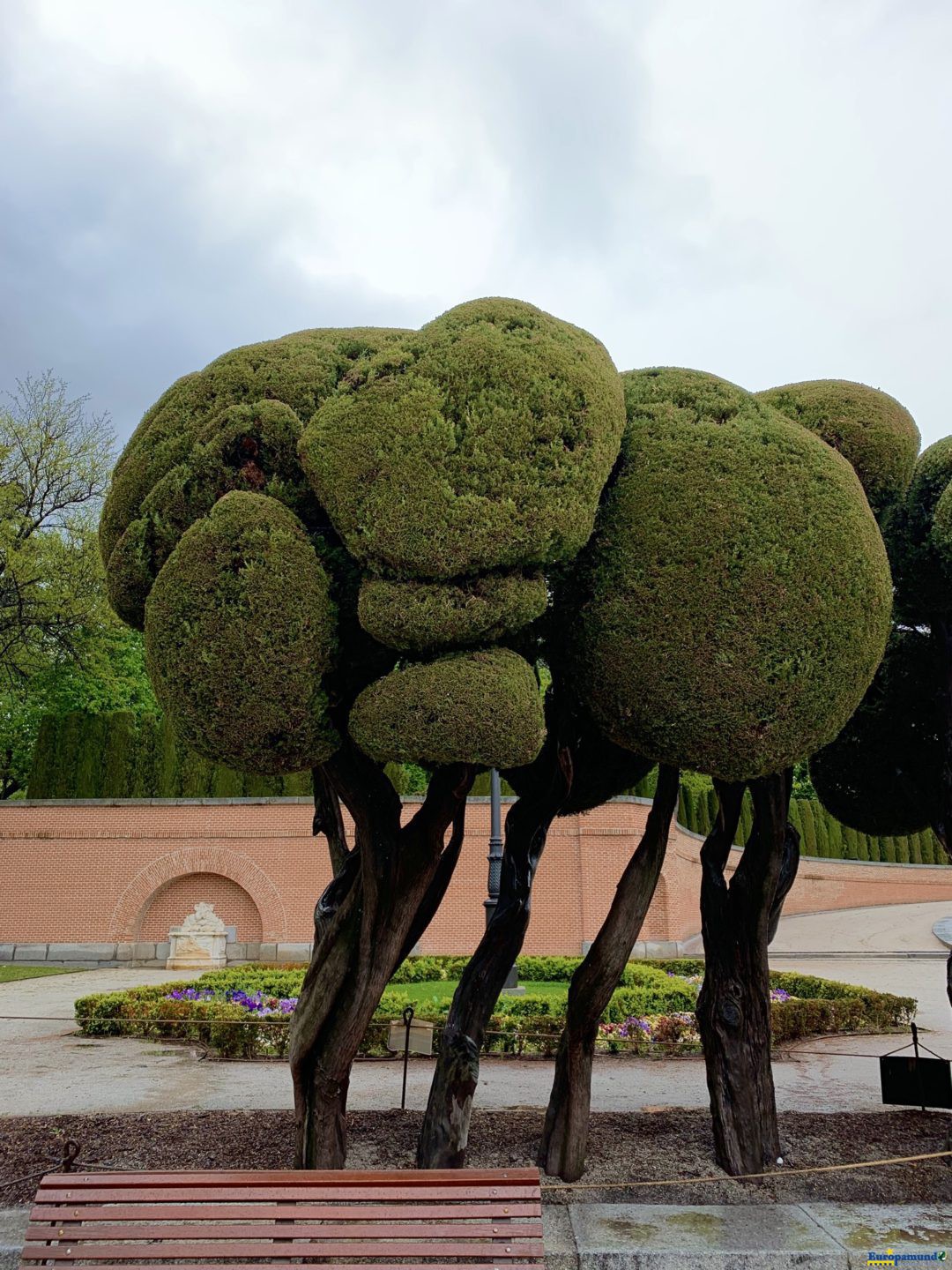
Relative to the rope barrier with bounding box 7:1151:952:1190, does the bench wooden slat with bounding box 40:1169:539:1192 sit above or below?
above

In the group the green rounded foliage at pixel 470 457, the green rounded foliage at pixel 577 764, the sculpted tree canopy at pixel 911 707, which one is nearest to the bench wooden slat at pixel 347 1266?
the green rounded foliage at pixel 470 457

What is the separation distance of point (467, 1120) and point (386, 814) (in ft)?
6.18

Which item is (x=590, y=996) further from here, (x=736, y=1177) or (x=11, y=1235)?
(x=11, y=1235)

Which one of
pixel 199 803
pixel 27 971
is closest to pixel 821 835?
pixel 199 803

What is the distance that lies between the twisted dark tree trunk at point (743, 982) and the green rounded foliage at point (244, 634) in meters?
2.90

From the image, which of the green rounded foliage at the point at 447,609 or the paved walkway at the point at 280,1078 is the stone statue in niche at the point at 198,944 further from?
the green rounded foliage at the point at 447,609

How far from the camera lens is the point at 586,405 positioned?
13.5ft

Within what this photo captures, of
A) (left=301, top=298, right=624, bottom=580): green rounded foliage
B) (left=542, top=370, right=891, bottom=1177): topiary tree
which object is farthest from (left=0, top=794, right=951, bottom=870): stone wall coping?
(left=301, top=298, right=624, bottom=580): green rounded foliage

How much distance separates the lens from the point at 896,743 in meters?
6.33

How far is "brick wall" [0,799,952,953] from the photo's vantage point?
2000 cm

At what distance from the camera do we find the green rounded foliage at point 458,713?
12.5ft

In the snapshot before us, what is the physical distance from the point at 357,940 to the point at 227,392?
300cm

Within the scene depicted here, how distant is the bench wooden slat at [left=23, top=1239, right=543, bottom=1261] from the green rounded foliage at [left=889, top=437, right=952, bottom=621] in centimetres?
420

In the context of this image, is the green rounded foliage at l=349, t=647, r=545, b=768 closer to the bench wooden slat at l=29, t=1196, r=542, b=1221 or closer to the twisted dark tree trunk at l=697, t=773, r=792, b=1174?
the bench wooden slat at l=29, t=1196, r=542, b=1221
